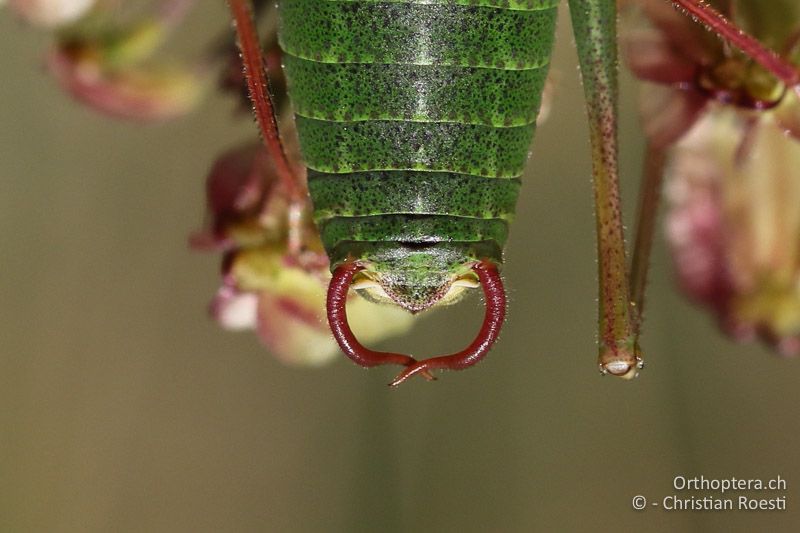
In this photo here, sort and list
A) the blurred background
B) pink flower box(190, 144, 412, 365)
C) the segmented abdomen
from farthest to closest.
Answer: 1. the blurred background
2. pink flower box(190, 144, 412, 365)
3. the segmented abdomen

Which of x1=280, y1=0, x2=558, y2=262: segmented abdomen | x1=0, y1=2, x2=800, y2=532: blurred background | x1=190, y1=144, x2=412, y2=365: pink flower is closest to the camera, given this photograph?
x1=280, y1=0, x2=558, y2=262: segmented abdomen

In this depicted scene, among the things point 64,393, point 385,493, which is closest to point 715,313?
point 385,493

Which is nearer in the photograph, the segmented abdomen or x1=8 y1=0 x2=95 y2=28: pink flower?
the segmented abdomen

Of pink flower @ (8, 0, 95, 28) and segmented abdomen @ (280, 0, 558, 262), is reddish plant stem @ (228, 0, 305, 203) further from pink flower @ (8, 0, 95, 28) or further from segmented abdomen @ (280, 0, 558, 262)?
pink flower @ (8, 0, 95, 28)

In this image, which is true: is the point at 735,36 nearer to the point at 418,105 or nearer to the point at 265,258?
the point at 418,105

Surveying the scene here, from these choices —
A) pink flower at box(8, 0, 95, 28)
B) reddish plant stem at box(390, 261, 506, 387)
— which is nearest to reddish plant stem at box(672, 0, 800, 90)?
reddish plant stem at box(390, 261, 506, 387)

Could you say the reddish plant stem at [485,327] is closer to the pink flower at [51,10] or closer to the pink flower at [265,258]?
the pink flower at [265,258]

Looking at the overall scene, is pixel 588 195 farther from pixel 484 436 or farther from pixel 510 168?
pixel 510 168
